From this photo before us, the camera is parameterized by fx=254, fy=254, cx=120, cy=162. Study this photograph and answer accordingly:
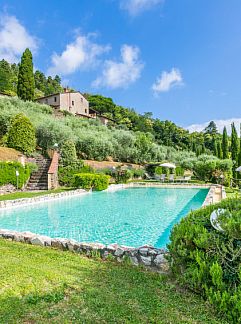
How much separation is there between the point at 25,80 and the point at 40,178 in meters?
23.1

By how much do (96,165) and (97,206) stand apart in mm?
9831

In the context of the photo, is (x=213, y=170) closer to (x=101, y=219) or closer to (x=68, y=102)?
(x=101, y=219)

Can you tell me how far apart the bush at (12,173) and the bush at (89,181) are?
11.3ft

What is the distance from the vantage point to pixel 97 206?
44.8 feet

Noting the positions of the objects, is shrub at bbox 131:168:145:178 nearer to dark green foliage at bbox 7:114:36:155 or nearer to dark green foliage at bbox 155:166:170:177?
dark green foliage at bbox 155:166:170:177

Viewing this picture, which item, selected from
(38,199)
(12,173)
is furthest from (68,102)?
(38,199)

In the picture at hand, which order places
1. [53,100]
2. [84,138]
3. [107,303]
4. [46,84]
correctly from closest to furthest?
[107,303] → [84,138] → [53,100] → [46,84]

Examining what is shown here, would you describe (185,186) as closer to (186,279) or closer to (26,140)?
(26,140)

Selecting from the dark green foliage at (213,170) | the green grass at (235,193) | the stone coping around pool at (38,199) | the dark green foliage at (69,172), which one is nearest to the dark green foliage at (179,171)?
the dark green foliage at (213,170)

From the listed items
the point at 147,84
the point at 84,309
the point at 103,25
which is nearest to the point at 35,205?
the point at 84,309

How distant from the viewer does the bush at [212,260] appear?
2.98 metres

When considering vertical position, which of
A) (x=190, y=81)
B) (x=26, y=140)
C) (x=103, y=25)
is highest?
(x=103, y=25)

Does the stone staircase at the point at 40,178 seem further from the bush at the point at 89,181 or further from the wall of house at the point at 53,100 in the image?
the wall of house at the point at 53,100

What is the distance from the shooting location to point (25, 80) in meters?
36.0
